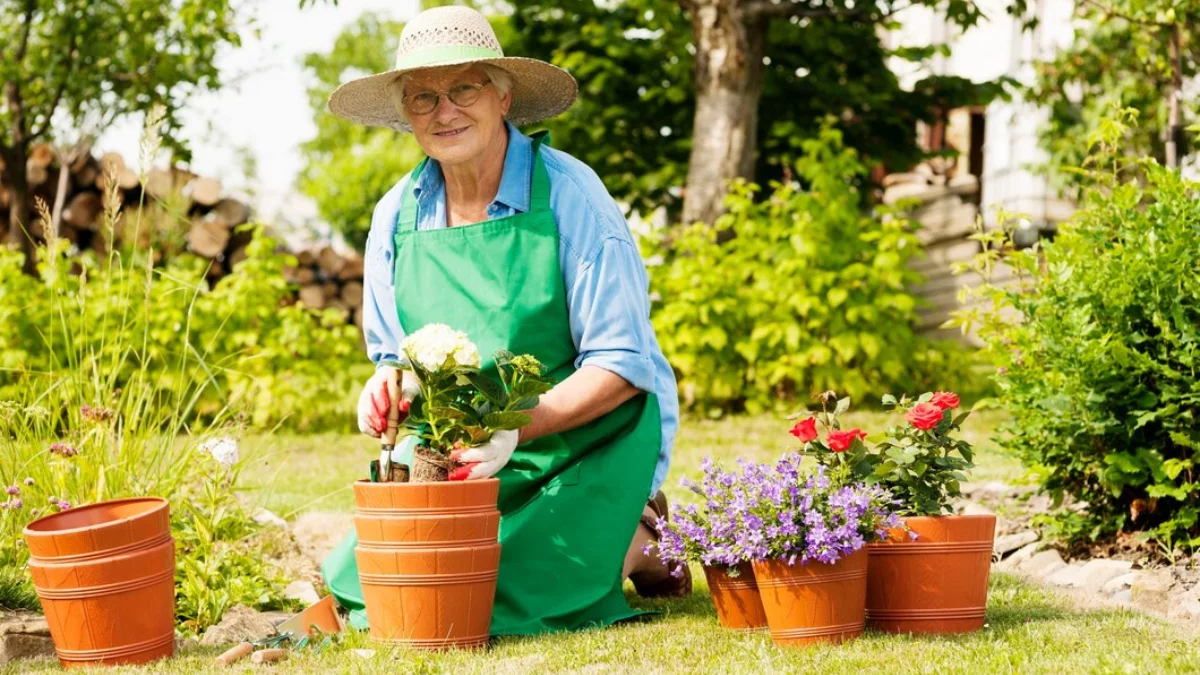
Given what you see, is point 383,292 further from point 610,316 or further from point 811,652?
point 811,652

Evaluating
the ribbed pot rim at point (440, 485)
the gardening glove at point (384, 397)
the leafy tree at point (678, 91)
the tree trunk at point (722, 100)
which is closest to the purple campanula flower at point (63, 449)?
the gardening glove at point (384, 397)

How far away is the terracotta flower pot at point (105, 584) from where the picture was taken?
9.84 feet

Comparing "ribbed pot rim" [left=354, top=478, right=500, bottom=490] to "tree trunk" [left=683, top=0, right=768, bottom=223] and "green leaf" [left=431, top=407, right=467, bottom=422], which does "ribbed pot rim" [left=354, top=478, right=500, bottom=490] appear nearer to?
"green leaf" [left=431, top=407, right=467, bottom=422]

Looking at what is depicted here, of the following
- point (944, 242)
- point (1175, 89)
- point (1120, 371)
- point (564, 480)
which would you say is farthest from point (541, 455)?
point (944, 242)

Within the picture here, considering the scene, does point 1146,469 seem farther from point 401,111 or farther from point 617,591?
point 401,111

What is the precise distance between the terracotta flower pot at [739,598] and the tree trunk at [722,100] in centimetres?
619

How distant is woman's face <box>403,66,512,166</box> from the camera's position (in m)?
3.41

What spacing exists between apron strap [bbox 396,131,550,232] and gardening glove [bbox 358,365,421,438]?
565 millimetres

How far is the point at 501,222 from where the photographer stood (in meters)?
3.49

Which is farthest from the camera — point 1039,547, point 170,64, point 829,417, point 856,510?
point 170,64

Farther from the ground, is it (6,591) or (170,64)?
(170,64)

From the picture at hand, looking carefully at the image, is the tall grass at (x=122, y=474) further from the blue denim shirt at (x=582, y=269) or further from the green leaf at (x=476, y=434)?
the green leaf at (x=476, y=434)

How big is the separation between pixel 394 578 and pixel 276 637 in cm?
47

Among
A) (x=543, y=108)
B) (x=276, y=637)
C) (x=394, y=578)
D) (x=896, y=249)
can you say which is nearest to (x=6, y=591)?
(x=276, y=637)
